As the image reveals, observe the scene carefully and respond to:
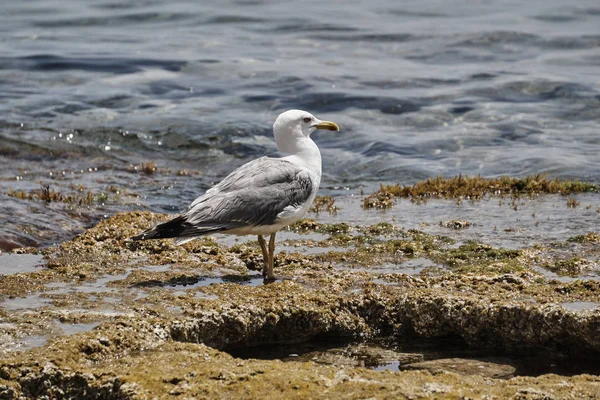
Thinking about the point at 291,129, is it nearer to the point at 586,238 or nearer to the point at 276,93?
the point at 586,238

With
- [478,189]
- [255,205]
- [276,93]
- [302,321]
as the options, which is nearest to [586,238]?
[478,189]

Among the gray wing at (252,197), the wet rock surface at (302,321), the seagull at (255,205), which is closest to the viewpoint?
the wet rock surface at (302,321)

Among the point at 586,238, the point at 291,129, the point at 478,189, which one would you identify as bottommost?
the point at 478,189

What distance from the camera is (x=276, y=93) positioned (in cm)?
1905

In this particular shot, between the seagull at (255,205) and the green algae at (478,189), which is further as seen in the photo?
the green algae at (478,189)

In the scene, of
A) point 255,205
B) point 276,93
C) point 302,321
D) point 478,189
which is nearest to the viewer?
point 302,321

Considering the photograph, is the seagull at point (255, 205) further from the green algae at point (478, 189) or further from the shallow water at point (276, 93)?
the green algae at point (478, 189)

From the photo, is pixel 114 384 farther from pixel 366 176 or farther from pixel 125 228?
pixel 366 176

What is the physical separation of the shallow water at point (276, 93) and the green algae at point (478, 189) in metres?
1.97

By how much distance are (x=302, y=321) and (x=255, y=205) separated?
4.44 feet

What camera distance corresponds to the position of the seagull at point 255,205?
7.18 meters

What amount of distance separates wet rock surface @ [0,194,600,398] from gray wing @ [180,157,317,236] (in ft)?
1.44

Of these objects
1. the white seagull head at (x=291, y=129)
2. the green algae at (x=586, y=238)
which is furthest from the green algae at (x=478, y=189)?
the white seagull head at (x=291, y=129)

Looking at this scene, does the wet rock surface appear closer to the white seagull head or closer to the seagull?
the seagull
